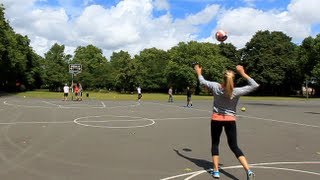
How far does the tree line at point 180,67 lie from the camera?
283 ft

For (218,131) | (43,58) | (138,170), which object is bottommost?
(138,170)

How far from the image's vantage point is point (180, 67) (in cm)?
9544

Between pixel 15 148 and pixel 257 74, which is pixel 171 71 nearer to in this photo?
pixel 257 74

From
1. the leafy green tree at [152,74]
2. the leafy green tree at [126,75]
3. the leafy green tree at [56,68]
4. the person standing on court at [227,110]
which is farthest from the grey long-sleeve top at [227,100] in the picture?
the leafy green tree at [56,68]

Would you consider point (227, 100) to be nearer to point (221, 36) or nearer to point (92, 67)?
point (221, 36)

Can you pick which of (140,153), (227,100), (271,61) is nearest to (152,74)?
(271,61)

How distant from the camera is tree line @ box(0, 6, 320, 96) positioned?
3393 inches

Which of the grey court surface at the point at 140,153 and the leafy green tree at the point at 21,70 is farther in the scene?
the leafy green tree at the point at 21,70

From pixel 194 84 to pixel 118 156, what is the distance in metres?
85.2

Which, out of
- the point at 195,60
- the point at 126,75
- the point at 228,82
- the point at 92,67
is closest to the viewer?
the point at 228,82

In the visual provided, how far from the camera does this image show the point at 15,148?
1121 centimetres

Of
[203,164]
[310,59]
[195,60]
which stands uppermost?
[195,60]

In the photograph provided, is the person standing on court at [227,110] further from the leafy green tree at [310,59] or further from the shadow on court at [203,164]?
the leafy green tree at [310,59]

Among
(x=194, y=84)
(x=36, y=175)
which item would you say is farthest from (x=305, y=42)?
(x=36, y=175)
